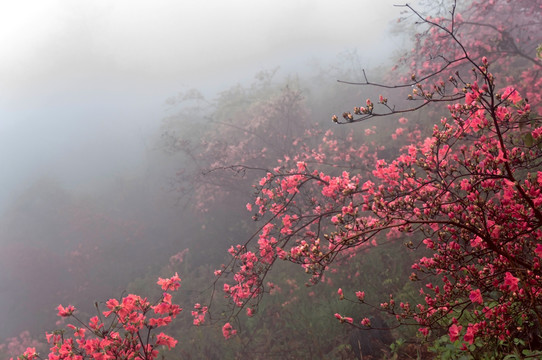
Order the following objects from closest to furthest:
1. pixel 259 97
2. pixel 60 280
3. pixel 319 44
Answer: pixel 60 280 < pixel 259 97 < pixel 319 44

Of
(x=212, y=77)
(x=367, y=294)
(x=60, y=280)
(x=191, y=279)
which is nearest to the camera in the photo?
(x=367, y=294)

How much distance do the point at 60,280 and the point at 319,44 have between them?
32.0 metres

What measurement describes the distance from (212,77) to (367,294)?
39330 mm

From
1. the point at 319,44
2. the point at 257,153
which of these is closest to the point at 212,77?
the point at 319,44

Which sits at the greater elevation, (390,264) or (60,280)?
(390,264)

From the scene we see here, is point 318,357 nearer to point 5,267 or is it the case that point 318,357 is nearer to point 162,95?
point 5,267

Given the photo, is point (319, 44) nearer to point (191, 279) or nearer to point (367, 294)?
point (191, 279)

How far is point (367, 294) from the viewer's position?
638 cm

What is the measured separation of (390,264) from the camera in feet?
23.6

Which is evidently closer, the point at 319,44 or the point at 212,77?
the point at 319,44

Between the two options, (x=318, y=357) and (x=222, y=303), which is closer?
(x=318, y=357)

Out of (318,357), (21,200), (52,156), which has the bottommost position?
(318,357)

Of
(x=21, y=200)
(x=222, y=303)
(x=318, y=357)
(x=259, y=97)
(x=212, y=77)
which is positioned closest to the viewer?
(x=318, y=357)

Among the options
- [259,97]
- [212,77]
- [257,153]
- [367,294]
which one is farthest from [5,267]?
[212,77]
